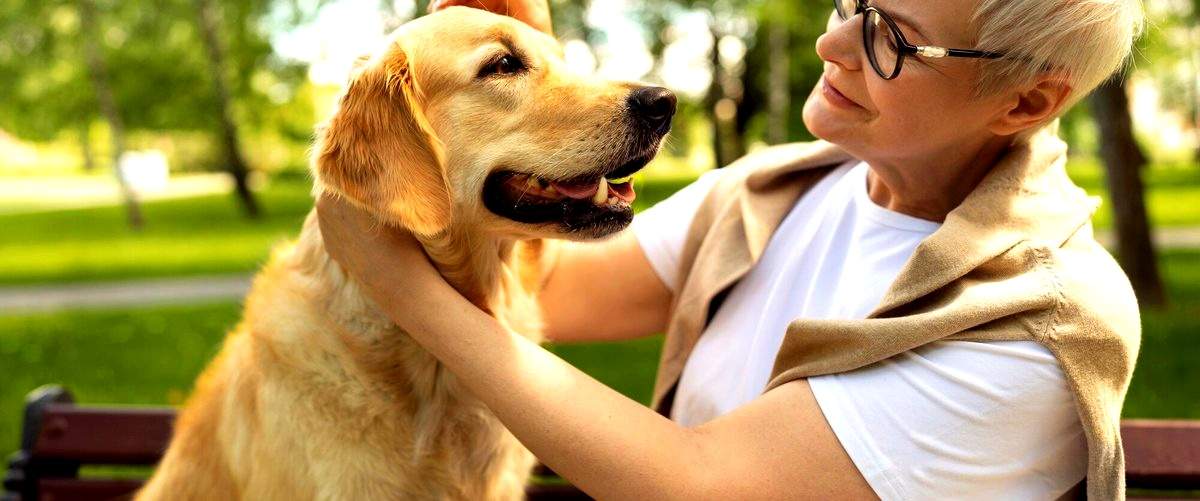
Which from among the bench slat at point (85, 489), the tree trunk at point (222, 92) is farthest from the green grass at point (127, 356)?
the tree trunk at point (222, 92)

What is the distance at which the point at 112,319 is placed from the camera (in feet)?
32.6

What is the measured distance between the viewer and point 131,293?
12.1 meters

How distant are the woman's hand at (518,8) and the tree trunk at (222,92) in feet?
66.6

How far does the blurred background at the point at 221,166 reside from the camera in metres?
7.55

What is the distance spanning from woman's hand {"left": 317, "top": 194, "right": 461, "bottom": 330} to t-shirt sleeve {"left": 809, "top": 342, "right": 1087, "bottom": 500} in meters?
0.75

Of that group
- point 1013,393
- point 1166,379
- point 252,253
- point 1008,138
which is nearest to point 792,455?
point 1013,393

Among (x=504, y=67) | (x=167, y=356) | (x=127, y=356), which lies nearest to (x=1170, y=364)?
(x=504, y=67)

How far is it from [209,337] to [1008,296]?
326 inches

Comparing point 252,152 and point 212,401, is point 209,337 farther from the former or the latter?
point 252,152

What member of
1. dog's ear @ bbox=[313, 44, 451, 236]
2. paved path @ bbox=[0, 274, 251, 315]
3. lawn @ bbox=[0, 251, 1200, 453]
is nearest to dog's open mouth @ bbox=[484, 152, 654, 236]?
dog's ear @ bbox=[313, 44, 451, 236]

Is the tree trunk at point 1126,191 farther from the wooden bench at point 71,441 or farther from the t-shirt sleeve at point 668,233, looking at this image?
the wooden bench at point 71,441

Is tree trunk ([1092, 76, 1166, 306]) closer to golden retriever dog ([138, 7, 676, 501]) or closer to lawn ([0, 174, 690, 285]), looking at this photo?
lawn ([0, 174, 690, 285])

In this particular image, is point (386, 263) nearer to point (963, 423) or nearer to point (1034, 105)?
point (963, 423)

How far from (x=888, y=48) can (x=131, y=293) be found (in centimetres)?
1195
